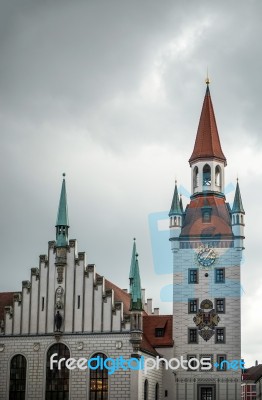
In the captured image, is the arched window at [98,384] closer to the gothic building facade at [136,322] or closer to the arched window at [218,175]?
the gothic building facade at [136,322]

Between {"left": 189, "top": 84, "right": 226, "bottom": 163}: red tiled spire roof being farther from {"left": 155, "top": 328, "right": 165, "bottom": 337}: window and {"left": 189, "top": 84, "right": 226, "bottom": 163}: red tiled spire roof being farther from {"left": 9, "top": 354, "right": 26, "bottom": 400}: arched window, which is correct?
{"left": 9, "top": 354, "right": 26, "bottom": 400}: arched window

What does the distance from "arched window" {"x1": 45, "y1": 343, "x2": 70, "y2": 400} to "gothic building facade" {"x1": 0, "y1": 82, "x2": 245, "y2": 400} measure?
87mm

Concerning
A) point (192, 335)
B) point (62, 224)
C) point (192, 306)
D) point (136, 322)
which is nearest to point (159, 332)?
point (192, 335)

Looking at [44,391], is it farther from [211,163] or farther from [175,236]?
[211,163]

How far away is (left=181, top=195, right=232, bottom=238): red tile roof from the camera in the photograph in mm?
80938

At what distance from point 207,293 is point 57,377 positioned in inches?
657

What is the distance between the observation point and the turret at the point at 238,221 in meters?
80.1

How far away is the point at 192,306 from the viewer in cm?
7931

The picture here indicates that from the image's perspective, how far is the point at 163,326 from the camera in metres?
80.5

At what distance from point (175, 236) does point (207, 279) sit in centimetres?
530

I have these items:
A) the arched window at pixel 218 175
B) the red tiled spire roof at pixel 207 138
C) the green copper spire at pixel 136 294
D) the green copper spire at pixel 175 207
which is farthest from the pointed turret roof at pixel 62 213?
the arched window at pixel 218 175

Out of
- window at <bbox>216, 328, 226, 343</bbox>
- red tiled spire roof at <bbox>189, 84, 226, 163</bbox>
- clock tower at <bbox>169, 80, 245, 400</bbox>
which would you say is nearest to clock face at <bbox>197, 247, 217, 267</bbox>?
clock tower at <bbox>169, 80, 245, 400</bbox>

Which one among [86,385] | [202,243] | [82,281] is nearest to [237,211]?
[202,243]

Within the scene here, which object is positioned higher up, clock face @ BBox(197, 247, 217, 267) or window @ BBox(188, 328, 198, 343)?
clock face @ BBox(197, 247, 217, 267)
